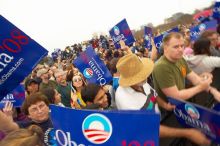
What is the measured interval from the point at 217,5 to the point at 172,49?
6.51 meters

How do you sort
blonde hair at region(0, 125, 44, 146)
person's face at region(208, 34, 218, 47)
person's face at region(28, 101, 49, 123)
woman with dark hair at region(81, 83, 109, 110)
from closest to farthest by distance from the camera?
blonde hair at region(0, 125, 44, 146) < woman with dark hair at region(81, 83, 109, 110) < person's face at region(28, 101, 49, 123) < person's face at region(208, 34, 218, 47)

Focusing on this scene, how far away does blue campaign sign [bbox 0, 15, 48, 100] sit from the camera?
12.3 ft

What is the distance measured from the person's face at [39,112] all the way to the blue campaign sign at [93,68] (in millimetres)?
2345

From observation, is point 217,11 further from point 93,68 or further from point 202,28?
point 93,68

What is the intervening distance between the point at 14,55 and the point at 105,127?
74.1 inches

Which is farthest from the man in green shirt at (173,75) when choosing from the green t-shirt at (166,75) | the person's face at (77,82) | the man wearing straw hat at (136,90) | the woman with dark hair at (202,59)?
the person's face at (77,82)

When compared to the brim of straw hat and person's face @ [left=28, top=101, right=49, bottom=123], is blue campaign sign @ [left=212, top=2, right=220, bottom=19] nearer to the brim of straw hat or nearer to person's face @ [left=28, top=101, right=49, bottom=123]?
the brim of straw hat

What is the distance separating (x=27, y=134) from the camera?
254cm

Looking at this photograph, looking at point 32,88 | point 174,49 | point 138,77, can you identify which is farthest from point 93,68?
point 138,77

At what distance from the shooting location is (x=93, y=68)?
20.5 ft

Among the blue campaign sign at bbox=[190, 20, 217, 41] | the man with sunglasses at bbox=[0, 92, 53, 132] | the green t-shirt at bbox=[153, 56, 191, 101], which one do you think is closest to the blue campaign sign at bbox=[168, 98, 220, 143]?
the green t-shirt at bbox=[153, 56, 191, 101]

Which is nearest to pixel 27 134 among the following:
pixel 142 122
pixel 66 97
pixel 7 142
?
pixel 7 142

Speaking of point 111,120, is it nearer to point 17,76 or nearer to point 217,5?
point 17,76

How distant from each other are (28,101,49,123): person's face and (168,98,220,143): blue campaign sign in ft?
5.01
